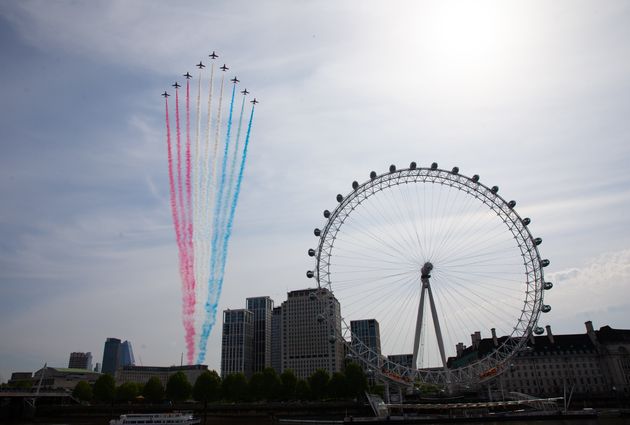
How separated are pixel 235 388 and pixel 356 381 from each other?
3503cm

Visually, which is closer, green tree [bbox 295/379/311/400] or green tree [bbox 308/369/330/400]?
green tree [bbox 308/369/330/400]

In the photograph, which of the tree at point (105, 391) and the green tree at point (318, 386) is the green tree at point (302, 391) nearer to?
the green tree at point (318, 386)

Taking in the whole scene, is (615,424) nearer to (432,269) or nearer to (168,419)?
(432,269)

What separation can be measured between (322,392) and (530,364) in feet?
279

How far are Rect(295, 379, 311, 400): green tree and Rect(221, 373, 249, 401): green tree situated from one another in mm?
14640

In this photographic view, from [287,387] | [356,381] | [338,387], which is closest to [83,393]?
[287,387]

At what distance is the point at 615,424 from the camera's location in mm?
71188

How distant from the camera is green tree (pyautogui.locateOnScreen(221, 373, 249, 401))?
12700 centimetres

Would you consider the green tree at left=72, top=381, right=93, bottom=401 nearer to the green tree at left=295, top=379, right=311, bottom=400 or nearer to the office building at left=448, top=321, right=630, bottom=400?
the green tree at left=295, top=379, right=311, bottom=400

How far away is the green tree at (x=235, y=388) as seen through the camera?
127000mm

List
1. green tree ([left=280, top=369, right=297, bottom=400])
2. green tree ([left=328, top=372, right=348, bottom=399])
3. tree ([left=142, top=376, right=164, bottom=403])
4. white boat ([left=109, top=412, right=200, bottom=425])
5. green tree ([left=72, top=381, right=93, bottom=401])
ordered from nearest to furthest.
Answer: white boat ([left=109, top=412, right=200, bottom=425]) → green tree ([left=328, top=372, right=348, bottom=399]) → green tree ([left=280, top=369, right=297, bottom=400]) → tree ([left=142, top=376, right=164, bottom=403]) → green tree ([left=72, top=381, right=93, bottom=401])

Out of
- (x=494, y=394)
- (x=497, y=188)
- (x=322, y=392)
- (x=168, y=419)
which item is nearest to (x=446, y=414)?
(x=494, y=394)

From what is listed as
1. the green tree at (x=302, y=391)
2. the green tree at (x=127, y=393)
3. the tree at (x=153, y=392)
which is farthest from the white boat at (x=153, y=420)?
the green tree at (x=127, y=393)

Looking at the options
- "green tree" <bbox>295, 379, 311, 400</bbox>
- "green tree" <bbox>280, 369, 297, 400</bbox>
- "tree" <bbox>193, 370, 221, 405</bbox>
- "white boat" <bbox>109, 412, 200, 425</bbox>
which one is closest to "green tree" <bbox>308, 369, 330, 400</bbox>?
"green tree" <bbox>295, 379, 311, 400</bbox>
